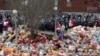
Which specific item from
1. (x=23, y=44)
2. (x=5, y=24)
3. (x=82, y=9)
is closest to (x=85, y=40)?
(x=23, y=44)

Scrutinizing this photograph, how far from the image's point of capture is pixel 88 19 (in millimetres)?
37219

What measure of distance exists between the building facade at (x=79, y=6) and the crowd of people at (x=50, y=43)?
676 inches

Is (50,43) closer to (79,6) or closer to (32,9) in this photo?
(32,9)

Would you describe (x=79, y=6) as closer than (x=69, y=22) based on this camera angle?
No

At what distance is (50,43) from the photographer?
86.8 feet

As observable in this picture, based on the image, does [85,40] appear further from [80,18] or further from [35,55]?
[80,18]

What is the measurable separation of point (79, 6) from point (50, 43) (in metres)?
24.9

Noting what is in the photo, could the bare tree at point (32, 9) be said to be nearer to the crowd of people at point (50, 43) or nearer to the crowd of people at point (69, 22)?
the crowd of people at point (50, 43)

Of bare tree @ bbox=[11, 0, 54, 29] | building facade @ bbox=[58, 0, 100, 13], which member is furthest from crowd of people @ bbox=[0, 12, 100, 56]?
building facade @ bbox=[58, 0, 100, 13]

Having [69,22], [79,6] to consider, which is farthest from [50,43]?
[79,6]

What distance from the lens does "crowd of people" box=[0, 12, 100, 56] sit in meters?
23.6

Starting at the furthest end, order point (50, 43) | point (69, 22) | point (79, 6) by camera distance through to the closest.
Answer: point (79, 6), point (69, 22), point (50, 43)

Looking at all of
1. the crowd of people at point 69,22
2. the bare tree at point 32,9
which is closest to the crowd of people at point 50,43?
the bare tree at point 32,9

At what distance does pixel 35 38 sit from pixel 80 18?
9534 millimetres
